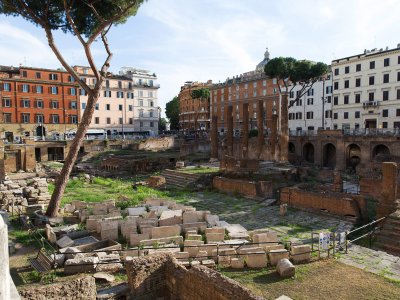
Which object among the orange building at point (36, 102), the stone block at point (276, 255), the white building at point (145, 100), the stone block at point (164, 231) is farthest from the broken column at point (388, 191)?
the white building at point (145, 100)

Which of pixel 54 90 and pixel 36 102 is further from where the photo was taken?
pixel 54 90

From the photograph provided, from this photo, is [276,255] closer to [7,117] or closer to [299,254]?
[299,254]

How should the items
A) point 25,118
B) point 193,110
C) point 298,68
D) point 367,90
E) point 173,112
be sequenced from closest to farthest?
point 367,90 → point 298,68 → point 25,118 → point 193,110 → point 173,112

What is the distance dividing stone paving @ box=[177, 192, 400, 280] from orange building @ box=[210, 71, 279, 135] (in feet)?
123

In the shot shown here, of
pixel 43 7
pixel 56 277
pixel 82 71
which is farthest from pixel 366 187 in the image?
pixel 82 71

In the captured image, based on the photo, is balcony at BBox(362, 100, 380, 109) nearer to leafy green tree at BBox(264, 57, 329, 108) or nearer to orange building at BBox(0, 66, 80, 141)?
leafy green tree at BBox(264, 57, 329, 108)

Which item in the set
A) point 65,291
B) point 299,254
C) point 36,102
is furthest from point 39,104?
point 299,254

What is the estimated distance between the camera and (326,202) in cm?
1592

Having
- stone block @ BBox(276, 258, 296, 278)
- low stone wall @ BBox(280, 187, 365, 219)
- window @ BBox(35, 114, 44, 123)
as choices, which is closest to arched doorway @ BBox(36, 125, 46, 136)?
window @ BBox(35, 114, 44, 123)

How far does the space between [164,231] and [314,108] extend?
4471 centimetres

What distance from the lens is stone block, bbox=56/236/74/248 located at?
10866 mm

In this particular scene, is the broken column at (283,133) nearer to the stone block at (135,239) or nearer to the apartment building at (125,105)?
the stone block at (135,239)

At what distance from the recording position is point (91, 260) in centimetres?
903

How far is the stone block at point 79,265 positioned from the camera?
887 centimetres
